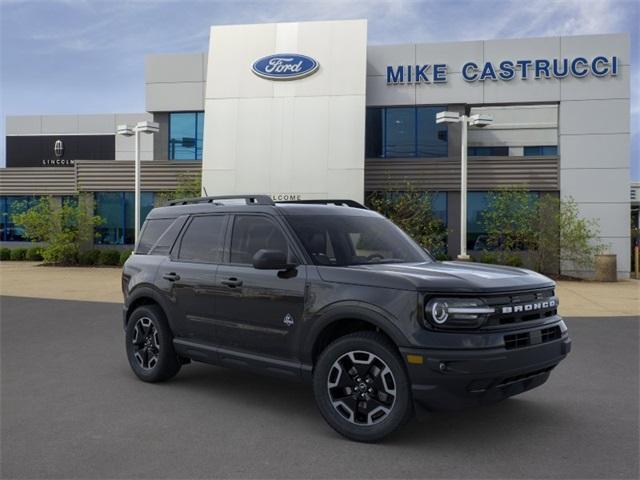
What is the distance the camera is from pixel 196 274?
Result: 19.4ft

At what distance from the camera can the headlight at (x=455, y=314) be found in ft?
14.1

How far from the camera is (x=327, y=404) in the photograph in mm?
4699

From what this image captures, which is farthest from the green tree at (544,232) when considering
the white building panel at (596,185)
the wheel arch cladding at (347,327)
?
the wheel arch cladding at (347,327)

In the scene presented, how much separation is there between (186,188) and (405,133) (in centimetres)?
938

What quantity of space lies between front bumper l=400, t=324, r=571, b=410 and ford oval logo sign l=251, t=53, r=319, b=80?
2049cm

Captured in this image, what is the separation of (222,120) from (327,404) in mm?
20400

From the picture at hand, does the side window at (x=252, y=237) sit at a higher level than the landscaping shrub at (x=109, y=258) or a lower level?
higher

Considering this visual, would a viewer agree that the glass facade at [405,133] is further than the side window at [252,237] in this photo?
Yes

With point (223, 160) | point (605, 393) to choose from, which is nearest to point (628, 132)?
point (223, 160)

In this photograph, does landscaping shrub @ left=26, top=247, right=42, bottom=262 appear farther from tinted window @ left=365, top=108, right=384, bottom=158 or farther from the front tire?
the front tire

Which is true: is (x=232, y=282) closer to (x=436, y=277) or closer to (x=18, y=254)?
(x=436, y=277)

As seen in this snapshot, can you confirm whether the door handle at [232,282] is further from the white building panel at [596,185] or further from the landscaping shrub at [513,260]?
the white building panel at [596,185]

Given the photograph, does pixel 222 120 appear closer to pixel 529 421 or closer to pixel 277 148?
pixel 277 148

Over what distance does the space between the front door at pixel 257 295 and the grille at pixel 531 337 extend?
1624 millimetres
